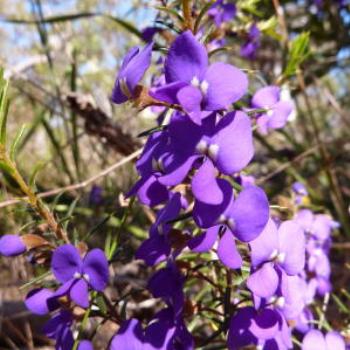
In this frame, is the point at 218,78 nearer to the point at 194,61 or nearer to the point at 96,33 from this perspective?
the point at 194,61

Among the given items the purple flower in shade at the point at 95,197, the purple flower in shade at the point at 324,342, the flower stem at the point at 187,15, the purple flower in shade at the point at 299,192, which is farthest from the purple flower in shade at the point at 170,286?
the purple flower in shade at the point at 95,197

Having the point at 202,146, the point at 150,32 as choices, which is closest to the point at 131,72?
the point at 202,146

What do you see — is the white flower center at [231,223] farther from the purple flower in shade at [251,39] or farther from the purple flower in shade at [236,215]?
the purple flower in shade at [251,39]

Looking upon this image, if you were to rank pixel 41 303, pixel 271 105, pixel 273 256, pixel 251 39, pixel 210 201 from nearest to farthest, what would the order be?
1. pixel 210 201
2. pixel 273 256
3. pixel 41 303
4. pixel 271 105
5. pixel 251 39

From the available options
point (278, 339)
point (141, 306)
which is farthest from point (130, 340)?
point (141, 306)

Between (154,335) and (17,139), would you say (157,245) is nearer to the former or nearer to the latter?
(154,335)

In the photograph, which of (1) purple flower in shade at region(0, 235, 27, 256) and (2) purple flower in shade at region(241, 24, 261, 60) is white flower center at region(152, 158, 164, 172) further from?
(2) purple flower in shade at region(241, 24, 261, 60)

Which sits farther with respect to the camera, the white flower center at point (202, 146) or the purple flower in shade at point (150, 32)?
the purple flower in shade at point (150, 32)
